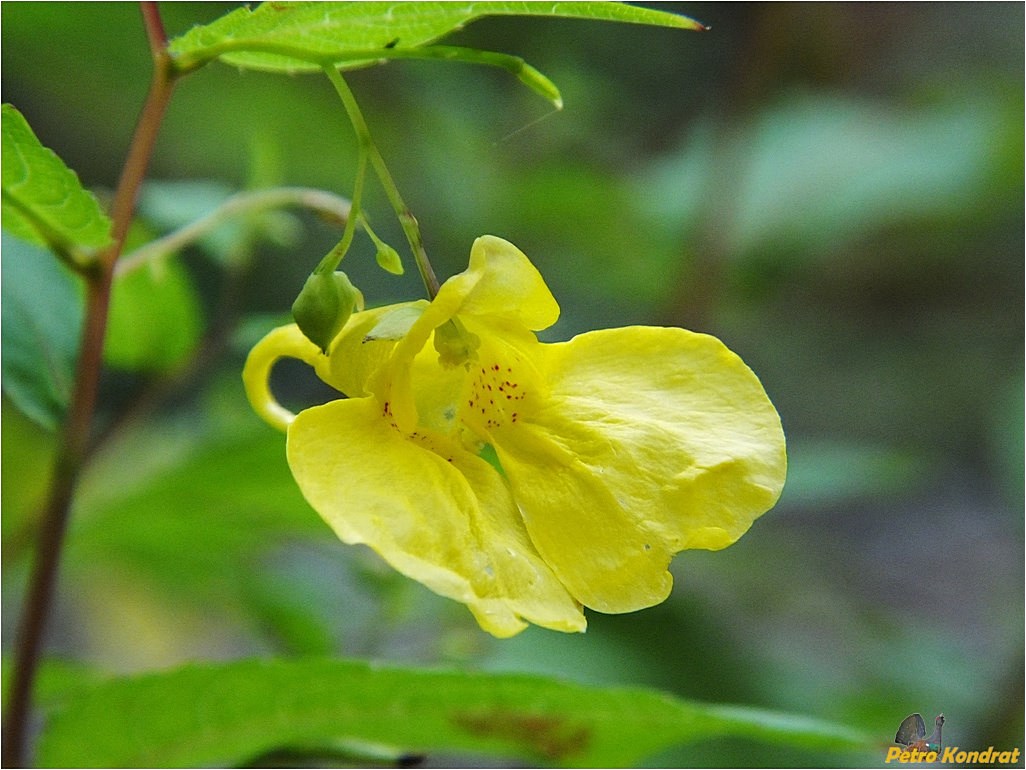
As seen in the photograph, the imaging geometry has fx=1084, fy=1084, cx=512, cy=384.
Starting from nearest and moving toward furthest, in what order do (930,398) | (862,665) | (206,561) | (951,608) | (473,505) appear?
1. (473,505)
2. (206,561)
3. (862,665)
4. (951,608)
5. (930,398)

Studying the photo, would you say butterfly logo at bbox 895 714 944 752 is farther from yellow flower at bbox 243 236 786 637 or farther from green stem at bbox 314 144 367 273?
green stem at bbox 314 144 367 273

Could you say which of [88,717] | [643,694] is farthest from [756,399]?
[88,717]

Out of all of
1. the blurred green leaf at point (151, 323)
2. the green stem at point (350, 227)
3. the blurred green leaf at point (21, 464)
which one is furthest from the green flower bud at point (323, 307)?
the blurred green leaf at point (21, 464)

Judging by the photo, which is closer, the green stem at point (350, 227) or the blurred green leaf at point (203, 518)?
the green stem at point (350, 227)

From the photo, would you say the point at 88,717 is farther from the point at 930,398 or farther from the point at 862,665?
the point at 930,398

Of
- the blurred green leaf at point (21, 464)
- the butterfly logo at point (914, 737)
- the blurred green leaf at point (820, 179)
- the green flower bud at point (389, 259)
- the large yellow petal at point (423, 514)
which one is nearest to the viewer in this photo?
the large yellow petal at point (423, 514)

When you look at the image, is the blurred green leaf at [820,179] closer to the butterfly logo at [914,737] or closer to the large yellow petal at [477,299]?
the butterfly logo at [914,737]
